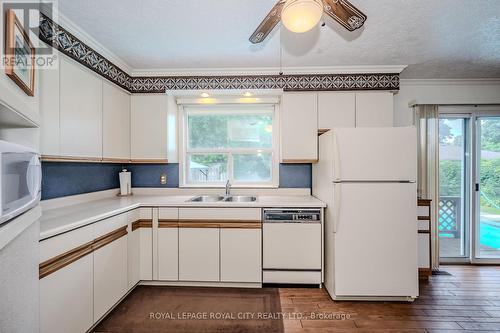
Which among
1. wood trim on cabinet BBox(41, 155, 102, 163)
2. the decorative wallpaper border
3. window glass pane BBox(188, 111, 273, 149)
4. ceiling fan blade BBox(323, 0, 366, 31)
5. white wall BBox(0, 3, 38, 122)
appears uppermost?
the decorative wallpaper border

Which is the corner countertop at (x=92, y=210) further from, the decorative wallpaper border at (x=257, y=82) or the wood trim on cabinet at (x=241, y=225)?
the decorative wallpaper border at (x=257, y=82)

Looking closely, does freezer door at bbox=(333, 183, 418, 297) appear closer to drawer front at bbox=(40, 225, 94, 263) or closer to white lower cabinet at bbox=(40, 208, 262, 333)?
white lower cabinet at bbox=(40, 208, 262, 333)

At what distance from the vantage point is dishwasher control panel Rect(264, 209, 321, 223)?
2414 mm

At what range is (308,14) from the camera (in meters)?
1.16

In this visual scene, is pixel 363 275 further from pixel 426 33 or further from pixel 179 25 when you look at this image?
pixel 179 25

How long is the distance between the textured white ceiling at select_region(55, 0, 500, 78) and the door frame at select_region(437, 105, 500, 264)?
1.74 feet

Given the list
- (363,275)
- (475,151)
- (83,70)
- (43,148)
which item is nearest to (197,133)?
(83,70)

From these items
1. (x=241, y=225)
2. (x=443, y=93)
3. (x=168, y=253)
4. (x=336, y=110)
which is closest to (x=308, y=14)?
(x=336, y=110)

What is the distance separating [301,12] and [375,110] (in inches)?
77.3

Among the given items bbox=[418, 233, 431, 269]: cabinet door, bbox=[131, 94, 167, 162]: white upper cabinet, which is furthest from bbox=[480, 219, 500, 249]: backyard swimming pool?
bbox=[131, 94, 167, 162]: white upper cabinet

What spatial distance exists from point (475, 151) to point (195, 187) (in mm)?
3738

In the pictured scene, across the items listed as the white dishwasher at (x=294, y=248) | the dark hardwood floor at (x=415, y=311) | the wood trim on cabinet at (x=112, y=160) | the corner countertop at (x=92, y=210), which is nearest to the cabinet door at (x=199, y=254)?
the corner countertop at (x=92, y=210)

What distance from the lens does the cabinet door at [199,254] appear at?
2.43 m

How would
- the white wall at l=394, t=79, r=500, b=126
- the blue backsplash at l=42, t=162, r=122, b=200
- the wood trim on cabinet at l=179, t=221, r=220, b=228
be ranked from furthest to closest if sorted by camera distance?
the white wall at l=394, t=79, r=500, b=126
the wood trim on cabinet at l=179, t=221, r=220, b=228
the blue backsplash at l=42, t=162, r=122, b=200
